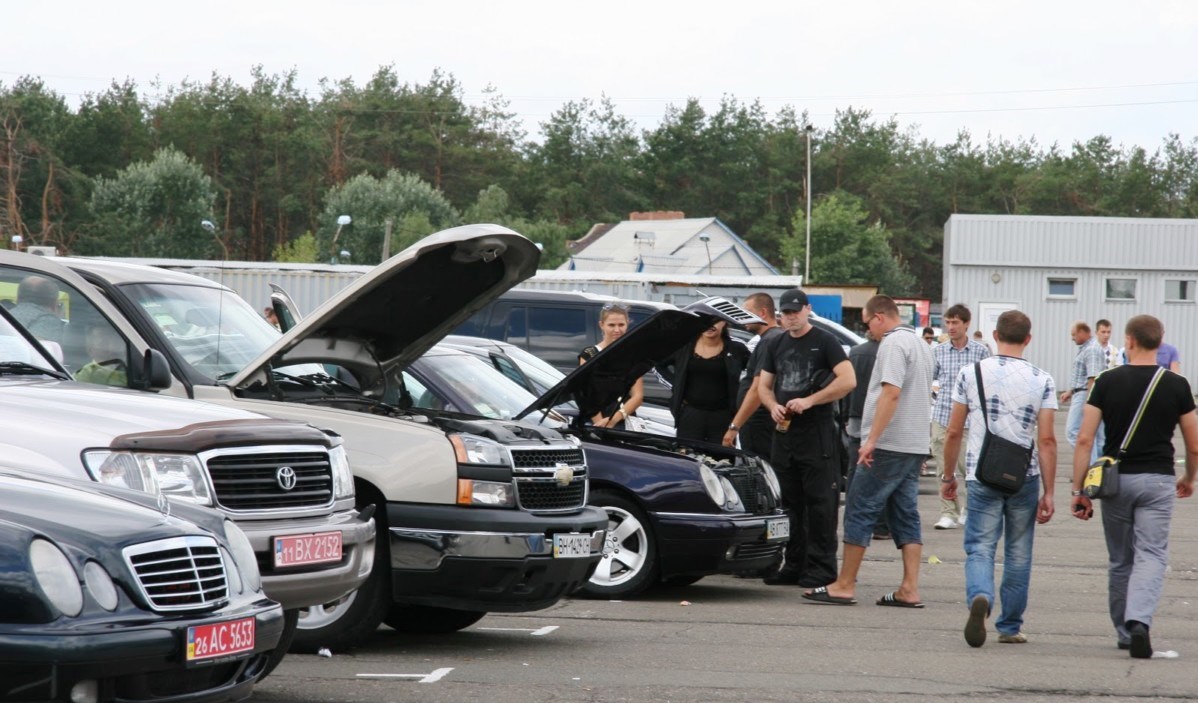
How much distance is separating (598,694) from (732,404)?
4815 millimetres

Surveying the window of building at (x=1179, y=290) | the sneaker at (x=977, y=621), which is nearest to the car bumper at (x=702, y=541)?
the sneaker at (x=977, y=621)

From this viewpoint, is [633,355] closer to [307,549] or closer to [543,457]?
[543,457]

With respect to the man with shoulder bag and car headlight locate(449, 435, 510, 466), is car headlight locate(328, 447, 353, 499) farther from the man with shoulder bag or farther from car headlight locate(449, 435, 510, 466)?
the man with shoulder bag

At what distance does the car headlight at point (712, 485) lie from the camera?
9414 mm

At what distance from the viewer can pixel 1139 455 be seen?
27.0 feet

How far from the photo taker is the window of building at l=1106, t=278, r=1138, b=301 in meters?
A: 46.0

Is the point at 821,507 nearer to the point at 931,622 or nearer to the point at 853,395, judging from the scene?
the point at 931,622

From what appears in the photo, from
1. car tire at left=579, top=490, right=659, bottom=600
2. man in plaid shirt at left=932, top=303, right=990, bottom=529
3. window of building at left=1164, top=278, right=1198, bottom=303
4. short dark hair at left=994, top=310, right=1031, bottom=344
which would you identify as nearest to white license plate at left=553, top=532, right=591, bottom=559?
car tire at left=579, top=490, right=659, bottom=600

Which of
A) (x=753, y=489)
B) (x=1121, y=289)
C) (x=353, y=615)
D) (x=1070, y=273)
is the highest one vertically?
(x=1070, y=273)

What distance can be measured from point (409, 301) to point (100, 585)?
4.04 m

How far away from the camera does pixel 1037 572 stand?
11.8 meters

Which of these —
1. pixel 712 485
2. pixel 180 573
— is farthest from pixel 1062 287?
pixel 180 573

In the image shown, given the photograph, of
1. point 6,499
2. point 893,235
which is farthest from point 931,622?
point 893,235

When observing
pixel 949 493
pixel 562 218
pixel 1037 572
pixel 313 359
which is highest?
pixel 562 218
